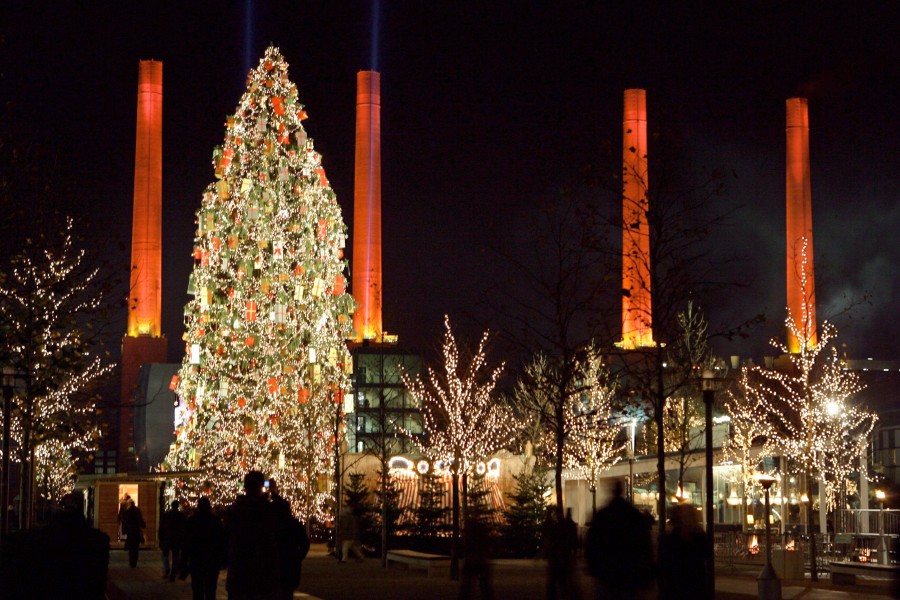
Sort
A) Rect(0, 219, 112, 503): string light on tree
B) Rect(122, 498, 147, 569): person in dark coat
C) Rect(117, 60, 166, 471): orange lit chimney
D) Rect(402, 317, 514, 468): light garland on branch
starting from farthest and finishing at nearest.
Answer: Rect(117, 60, 166, 471): orange lit chimney, Rect(402, 317, 514, 468): light garland on branch, Rect(122, 498, 147, 569): person in dark coat, Rect(0, 219, 112, 503): string light on tree

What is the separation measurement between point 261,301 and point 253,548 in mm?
28959

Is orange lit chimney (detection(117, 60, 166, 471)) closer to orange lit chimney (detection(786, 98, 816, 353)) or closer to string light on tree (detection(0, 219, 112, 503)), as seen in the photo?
orange lit chimney (detection(786, 98, 816, 353))

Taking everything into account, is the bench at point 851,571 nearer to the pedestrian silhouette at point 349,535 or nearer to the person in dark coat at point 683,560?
the pedestrian silhouette at point 349,535

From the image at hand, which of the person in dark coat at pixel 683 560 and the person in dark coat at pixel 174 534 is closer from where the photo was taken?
the person in dark coat at pixel 683 560

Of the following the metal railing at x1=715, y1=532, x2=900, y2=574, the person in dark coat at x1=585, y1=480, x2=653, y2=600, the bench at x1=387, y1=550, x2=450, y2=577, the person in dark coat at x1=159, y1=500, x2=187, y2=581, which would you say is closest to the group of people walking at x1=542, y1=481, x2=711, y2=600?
the person in dark coat at x1=585, y1=480, x2=653, y2=600

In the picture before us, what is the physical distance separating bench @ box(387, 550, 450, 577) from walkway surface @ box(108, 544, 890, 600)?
10.5 inches

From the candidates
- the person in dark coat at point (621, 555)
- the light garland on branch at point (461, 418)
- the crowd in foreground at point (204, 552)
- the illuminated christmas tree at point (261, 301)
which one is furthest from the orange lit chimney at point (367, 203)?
the person in dark coat at point (621, 555)

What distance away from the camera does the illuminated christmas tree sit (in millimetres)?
41438

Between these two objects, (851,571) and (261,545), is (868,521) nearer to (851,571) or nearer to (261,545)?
(851,571)

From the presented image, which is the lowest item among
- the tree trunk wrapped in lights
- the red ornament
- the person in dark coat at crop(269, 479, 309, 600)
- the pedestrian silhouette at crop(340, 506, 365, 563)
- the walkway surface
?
the walkway surface

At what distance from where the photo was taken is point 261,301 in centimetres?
4206

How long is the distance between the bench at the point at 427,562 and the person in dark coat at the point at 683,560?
21151 mm

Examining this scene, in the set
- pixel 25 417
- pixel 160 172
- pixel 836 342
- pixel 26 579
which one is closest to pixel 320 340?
pixel 25 417

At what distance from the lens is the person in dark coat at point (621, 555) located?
40.5ft
